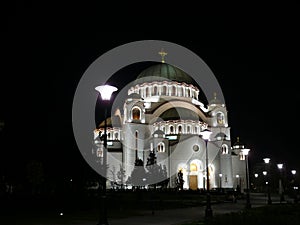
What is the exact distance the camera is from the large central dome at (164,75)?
73.2 metres

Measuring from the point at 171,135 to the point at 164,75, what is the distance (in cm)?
1594

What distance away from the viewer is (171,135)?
62438 millimetres

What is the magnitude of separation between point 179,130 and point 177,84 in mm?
12758

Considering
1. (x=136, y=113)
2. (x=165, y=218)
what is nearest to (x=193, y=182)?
(x=136, y=113)

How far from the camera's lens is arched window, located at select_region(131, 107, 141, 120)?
65500mm

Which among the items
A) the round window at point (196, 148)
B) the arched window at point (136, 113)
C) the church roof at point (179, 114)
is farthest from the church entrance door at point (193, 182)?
the arched window at point (136, 113)

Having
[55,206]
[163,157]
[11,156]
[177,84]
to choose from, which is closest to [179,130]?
[163,157]

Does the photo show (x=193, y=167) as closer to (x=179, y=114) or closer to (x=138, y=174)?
(x=179, y=114)

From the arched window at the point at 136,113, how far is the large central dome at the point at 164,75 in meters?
9.33

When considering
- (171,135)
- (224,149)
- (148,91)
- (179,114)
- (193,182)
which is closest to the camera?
(193,182)

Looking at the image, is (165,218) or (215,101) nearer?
(165,218)

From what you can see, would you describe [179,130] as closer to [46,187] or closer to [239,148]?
[239,148]

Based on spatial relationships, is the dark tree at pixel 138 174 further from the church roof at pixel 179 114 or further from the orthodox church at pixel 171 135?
the church roof at pixel 179 114

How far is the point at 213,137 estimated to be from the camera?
68000 mm
